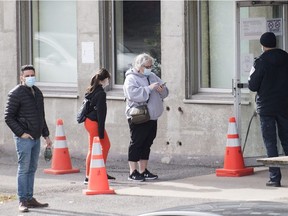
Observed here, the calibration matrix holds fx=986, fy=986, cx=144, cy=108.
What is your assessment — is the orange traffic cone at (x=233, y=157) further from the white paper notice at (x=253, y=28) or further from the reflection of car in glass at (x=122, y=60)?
the reflection of car in glass at (x=122, y=60)

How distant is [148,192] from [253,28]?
3.51 m

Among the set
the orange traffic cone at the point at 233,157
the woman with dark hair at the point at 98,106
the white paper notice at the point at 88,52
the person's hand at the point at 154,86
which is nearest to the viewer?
the woman with dark hair at the point at 98,106

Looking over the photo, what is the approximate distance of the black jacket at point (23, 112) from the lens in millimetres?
11641

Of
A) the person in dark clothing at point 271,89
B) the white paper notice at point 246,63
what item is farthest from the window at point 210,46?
the person in dark clothing at point 271,89

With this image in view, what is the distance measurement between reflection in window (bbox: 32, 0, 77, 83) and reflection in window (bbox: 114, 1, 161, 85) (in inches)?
38.2

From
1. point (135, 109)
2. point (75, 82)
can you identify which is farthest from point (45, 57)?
point (135, 109)

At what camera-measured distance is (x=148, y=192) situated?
13070 millimetres

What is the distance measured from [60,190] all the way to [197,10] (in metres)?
4.23

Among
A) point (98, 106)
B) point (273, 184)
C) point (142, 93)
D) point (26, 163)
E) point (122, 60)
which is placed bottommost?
point (273, 184)

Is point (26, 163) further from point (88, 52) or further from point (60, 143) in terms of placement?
point (88, 52)

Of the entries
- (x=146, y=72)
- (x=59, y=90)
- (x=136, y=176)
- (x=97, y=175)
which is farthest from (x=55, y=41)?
(x=97, y=175)

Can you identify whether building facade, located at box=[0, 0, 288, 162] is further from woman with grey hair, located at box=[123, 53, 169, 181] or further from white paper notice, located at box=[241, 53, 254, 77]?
woman with grey hair, located at box=[123, 53, 169, 181]

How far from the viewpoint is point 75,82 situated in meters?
17.6

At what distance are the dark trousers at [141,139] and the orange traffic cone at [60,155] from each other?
1.64 metres
